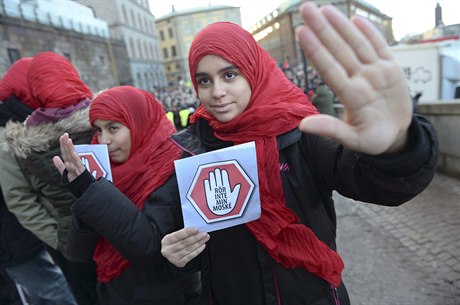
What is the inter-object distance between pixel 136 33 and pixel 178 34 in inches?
1093

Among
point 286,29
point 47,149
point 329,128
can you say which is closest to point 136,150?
point 47,149

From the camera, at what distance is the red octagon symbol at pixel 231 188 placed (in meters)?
1.30

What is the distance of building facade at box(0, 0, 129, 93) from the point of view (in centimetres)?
1816

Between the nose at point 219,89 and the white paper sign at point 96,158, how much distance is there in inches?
31.4

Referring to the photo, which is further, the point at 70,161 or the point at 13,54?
the point at 13,54

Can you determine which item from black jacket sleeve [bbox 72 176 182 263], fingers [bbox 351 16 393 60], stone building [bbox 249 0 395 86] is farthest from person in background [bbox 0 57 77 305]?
stone building [bbox 249 0 395 86]

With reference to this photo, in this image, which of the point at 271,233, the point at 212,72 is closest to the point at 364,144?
the point at 271,233

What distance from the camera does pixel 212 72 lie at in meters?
1.43

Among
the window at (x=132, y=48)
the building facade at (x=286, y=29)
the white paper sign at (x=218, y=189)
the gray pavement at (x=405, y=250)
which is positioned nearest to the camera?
the white paper sign at (x=218, y=189)

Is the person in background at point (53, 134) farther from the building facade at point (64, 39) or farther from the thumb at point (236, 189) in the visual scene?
the building facade at point (64, 39)

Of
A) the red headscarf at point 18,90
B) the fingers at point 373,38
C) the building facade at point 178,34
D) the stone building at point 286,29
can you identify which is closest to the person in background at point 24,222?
the red headscarf at point 18,90

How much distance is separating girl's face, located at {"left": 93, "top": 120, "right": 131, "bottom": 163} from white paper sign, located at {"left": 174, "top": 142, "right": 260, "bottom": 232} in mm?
810

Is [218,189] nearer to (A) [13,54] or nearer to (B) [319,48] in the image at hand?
(B) [319,48]

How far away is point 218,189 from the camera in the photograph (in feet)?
4.38
